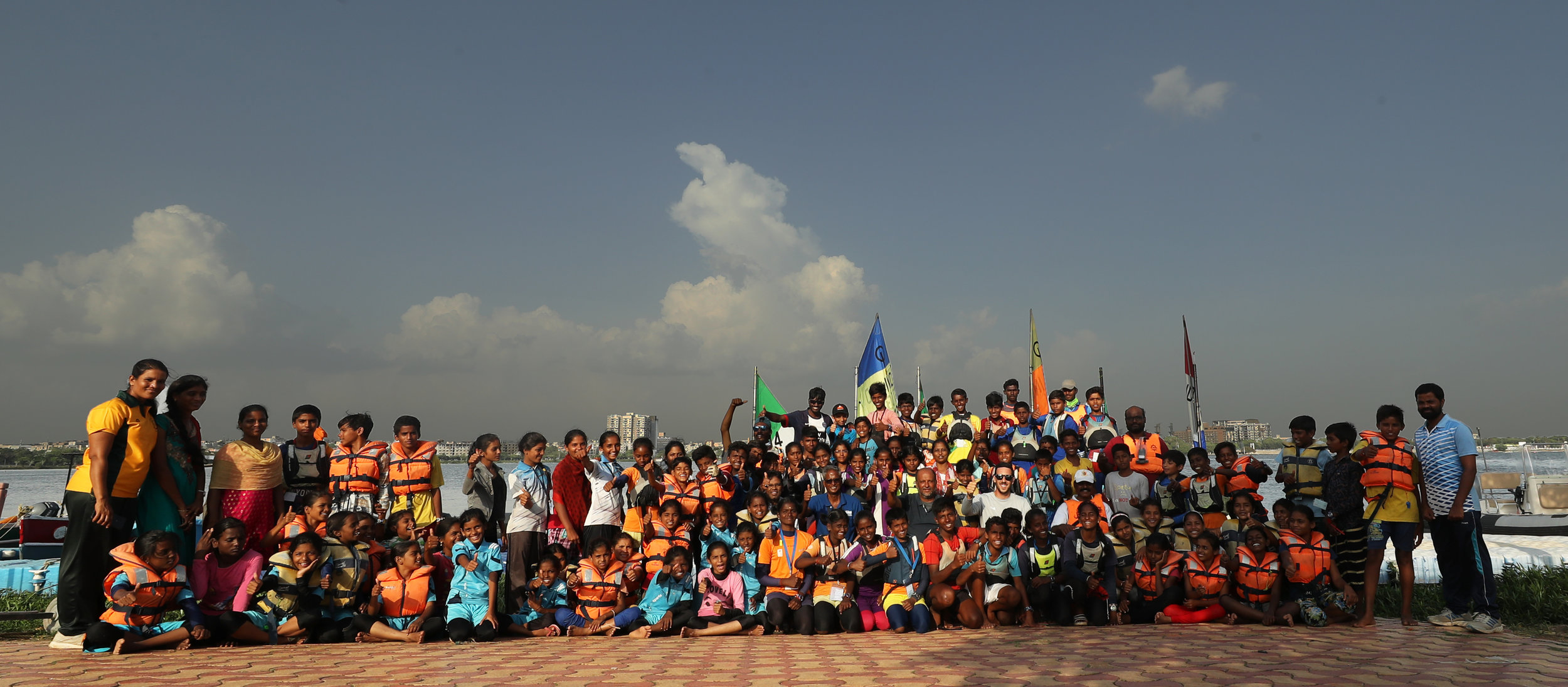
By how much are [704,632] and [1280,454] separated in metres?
5.68

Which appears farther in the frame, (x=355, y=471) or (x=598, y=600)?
(x=355, y=471)

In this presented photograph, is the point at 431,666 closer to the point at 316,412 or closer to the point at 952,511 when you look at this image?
the point at 316,412

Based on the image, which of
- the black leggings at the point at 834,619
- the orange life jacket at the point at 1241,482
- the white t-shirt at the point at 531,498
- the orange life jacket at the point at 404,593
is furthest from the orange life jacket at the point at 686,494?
the orange life jacket at the point at 1241,482

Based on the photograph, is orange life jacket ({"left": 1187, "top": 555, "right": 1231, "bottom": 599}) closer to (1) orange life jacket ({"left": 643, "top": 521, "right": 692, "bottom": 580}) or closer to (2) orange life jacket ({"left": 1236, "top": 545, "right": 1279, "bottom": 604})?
(2) orange life jacket ({"left": 1236, "top": 545, "right": 1279, "bottom": 604})

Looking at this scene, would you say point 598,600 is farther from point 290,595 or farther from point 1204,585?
point 1204,585

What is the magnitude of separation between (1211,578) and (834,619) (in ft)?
11.0

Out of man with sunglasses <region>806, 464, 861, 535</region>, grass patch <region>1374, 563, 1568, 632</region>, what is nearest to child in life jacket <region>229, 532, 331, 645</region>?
man with sunglasses <region>806, 464, 861, 535</region>

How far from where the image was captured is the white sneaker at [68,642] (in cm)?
596

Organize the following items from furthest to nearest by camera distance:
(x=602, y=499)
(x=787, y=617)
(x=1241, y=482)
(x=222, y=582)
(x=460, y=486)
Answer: (x=460, y=486)
(x=1241, y=482)
(x=602, y=499)
(x=787, y=617)
(x=222, y=582)

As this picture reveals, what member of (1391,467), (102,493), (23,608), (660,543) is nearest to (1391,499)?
(1391,467)

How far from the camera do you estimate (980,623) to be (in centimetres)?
768

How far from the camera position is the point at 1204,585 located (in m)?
7.64

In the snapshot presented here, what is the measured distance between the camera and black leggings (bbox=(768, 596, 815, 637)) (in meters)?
7.58

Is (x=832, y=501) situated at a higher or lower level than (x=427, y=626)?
higher
